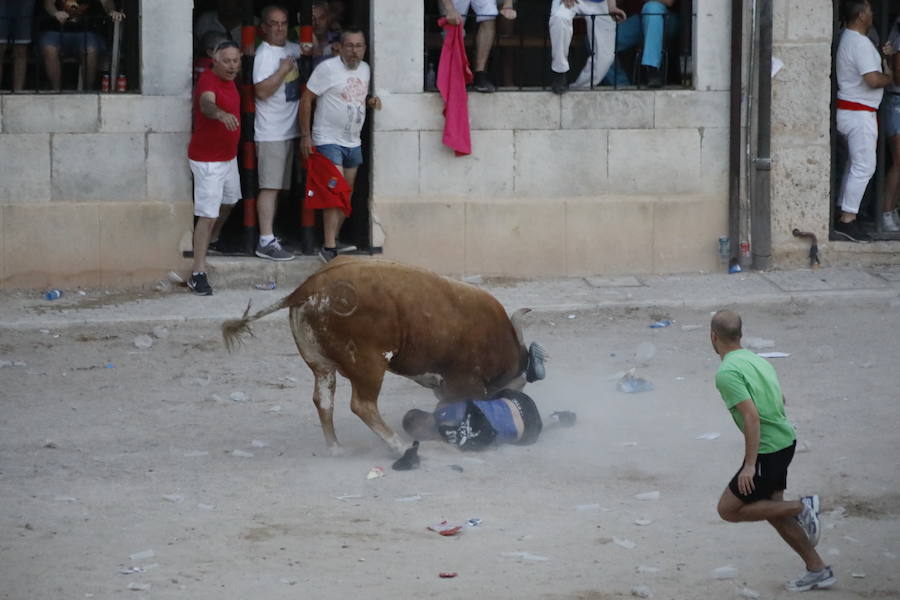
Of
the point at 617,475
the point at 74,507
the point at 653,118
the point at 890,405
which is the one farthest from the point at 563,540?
the point at 653,118

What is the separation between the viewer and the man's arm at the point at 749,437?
6586mm

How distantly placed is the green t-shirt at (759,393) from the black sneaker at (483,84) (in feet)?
22.2

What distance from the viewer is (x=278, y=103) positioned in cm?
1316

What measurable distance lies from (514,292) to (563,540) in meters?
5.67

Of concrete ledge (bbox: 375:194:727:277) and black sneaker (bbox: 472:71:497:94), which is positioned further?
concrete ledge (bbox: 375:194:727:277)

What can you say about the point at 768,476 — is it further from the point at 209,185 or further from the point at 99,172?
the point at 99,172

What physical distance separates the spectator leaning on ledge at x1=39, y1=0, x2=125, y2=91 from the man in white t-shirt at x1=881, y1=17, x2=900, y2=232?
6525 mm

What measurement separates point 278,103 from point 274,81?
25 cm

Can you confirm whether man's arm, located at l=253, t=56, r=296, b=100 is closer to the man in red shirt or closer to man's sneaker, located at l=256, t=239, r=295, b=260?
the man in red shirt

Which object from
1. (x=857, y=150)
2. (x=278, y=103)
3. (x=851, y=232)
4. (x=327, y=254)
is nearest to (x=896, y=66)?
(x=857, y=150)

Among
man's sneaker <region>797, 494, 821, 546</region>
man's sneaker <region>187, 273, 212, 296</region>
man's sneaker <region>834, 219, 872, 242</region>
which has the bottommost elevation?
man's sneaker <region>797, 494, 821, 546</region>

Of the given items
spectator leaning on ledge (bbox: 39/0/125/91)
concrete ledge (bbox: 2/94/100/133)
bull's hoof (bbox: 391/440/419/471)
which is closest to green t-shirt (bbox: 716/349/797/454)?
bull's hoof (bbox: 391/440/419/471)

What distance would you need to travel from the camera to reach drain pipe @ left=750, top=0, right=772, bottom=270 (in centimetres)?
1327

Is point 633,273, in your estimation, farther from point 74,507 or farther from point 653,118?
point 74,507
